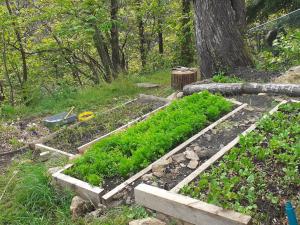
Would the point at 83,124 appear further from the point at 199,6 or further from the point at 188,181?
the point at 199,6

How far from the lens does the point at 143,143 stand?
454 centimetres

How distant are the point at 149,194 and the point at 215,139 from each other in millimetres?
1542

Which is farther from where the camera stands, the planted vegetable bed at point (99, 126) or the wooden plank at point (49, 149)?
the planted vegetable bed at point (99, 126)

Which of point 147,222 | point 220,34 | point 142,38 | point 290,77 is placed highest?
point 220,34

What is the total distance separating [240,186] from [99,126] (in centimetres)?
308

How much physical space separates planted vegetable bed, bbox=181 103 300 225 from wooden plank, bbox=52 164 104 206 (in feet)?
3.18

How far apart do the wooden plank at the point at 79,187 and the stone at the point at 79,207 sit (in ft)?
0.22

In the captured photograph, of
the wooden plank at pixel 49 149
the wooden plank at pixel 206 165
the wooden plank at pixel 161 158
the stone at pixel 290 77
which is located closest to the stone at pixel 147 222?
the wooden plank at pixel 206 165

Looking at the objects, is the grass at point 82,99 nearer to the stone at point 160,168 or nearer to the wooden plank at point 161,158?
the wooden plank at point 161,158

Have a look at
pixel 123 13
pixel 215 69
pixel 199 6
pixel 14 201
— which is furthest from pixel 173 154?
pixel 123 13

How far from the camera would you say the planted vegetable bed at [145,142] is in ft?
13.9

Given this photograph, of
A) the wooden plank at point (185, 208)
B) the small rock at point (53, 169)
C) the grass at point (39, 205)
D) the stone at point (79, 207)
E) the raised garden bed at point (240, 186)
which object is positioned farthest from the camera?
the small rock at point (53, 169)

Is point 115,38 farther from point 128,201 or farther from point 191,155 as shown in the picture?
point 128,201

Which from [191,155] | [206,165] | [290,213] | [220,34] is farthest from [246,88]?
[290,213]
